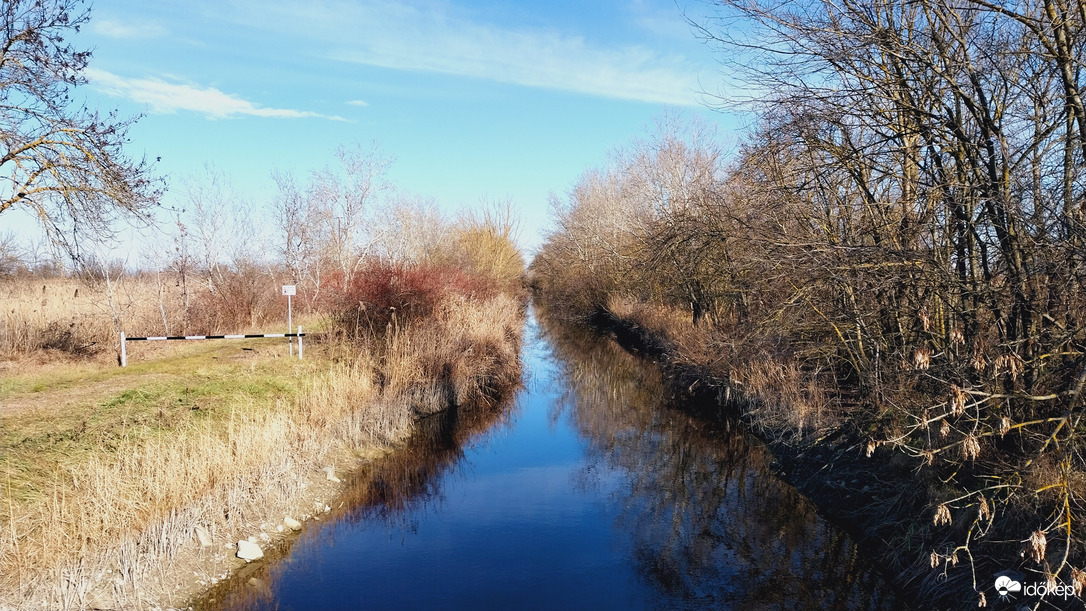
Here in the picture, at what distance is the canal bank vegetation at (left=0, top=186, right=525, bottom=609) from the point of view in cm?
613

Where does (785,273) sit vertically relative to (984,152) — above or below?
below

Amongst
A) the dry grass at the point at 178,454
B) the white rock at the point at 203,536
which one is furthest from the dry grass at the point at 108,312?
the white rock at the point at 203,536

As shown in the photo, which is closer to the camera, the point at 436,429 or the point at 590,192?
the point at 436,429

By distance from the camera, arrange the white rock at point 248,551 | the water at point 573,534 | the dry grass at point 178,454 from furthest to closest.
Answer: the white rock at point 248,551 < the water at point 573,534 < the dry grass at point 178,454

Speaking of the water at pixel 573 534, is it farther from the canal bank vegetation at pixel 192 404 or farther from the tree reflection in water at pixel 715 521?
the canal bank vegetation at pixel 192 404

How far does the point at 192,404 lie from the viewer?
10.3 metres

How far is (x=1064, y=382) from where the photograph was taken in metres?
5.25

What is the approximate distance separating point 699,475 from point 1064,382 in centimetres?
539

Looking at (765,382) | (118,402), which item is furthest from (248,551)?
(765,382)

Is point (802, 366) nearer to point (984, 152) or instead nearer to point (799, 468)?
point (799, 468)

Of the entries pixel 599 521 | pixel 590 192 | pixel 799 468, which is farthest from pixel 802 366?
pixel 590 192

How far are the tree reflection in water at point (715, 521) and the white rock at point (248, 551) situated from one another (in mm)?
3939

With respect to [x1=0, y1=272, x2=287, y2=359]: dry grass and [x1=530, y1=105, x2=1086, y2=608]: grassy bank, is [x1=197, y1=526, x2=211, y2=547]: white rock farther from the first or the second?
[x1=0, y1=272, x2=287, y2=359]: dry grass

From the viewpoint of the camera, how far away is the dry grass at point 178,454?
18.9 ft
